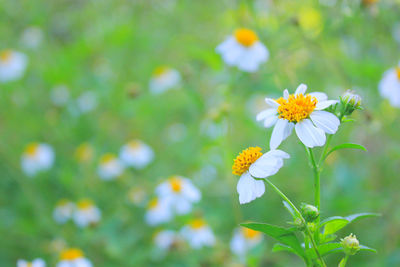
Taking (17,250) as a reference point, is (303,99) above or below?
below

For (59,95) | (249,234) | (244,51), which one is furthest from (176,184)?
(59,95)

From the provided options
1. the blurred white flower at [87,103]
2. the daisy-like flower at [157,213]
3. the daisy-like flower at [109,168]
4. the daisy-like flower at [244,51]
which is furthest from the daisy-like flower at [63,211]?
the daisy-like flower at [244,51]

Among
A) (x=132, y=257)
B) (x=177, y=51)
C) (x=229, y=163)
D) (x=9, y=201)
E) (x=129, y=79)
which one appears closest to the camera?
(x=229, y=163)

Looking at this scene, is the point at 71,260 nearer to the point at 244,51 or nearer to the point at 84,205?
the point at 84,205

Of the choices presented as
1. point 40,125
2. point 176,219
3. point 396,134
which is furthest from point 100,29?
point 396,134

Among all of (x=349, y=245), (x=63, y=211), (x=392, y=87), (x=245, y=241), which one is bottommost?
(x=349, y=245)

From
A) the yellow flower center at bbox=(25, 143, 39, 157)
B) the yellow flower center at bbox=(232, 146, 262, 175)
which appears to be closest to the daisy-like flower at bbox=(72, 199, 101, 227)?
the yellow flower center at bbox=(25, 143, 39, 157)

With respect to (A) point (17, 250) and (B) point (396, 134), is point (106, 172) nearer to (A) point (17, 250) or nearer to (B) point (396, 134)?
(A) point (17, 250)
